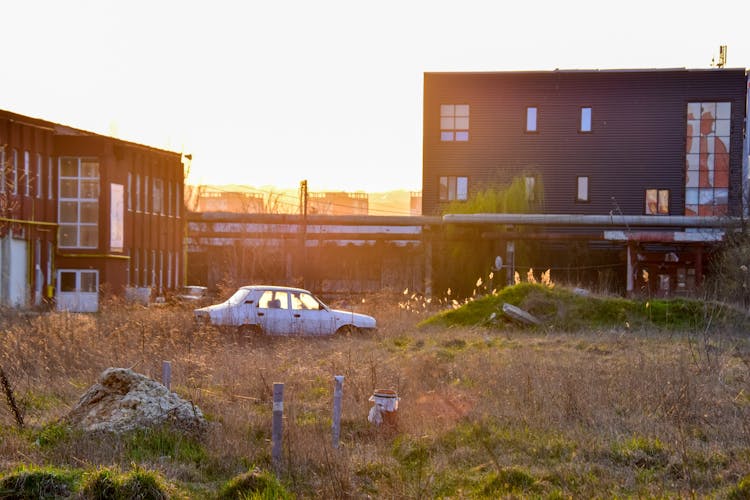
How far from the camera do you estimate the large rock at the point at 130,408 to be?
10055mm

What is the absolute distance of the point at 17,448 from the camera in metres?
9.41

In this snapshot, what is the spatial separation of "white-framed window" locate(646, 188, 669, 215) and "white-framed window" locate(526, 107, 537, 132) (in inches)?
266

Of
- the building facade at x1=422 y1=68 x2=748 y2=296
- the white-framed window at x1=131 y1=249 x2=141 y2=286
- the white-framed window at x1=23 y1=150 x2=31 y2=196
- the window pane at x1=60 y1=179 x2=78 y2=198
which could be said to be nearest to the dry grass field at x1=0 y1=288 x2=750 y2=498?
the white-framed window at x1=23 y1=150 x2=31 y2=196

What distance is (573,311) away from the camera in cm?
2523

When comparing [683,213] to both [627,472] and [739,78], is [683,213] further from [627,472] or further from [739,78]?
[627,472]

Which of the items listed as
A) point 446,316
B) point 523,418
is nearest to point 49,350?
point 523,418

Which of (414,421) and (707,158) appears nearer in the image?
(414,421)

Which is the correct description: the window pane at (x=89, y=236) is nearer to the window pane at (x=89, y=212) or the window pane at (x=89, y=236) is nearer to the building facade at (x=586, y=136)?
the window pane at (x=89, y=212)

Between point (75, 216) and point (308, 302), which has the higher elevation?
point (75, 216)

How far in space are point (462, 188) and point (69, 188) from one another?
66.6ft

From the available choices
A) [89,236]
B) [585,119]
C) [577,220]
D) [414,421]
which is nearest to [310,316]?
[414,421]

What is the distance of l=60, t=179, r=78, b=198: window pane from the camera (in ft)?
124

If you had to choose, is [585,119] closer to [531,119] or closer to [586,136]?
[586,136]

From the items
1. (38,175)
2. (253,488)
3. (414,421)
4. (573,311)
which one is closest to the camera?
(253,488)
